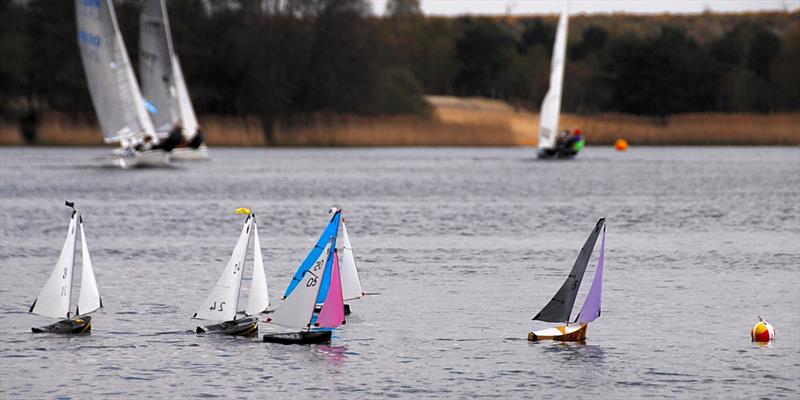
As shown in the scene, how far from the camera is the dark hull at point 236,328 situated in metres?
20.8

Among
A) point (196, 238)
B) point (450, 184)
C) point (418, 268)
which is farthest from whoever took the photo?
point (450, 184)

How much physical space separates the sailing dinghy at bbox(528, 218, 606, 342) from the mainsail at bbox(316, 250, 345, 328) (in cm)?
265

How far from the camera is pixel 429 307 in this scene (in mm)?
23609

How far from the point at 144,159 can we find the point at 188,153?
5266mm

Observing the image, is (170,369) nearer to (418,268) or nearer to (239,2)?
(418,268)

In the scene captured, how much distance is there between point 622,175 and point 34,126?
4309cm

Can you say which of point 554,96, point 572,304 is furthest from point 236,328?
point 554,96

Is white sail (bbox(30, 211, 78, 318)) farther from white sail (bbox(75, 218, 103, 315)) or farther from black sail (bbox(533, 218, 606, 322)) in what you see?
black sail (bbox(533, 218, 606, 322))

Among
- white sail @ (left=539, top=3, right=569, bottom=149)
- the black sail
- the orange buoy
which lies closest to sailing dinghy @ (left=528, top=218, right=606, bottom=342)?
the black sail

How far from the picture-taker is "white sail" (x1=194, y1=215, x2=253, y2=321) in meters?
20.3

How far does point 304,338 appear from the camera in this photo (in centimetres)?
2038

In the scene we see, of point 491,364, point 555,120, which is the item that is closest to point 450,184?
point 555,120

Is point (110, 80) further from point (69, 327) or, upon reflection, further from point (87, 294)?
point (69, 327)

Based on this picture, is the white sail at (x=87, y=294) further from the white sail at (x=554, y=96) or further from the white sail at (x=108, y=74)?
the white sail at (x=554, y=96)
